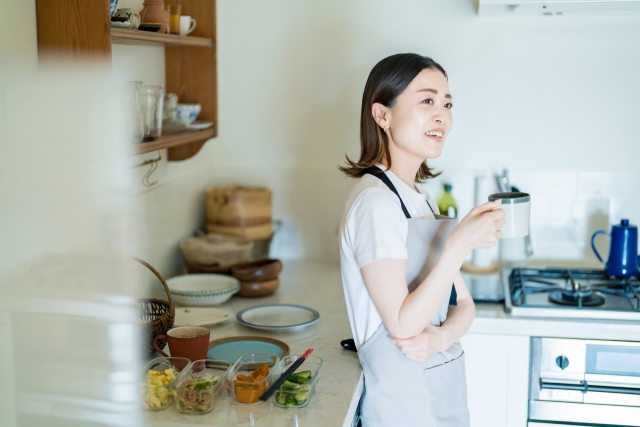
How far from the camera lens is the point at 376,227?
1.32m

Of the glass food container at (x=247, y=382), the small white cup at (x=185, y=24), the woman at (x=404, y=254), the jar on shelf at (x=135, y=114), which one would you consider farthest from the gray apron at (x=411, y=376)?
the small white cup at (x=185, y=24)

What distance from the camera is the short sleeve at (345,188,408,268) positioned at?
4.27 feet

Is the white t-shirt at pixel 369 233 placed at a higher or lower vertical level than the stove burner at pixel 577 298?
higher

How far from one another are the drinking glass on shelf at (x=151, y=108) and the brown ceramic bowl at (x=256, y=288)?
0.59 metres

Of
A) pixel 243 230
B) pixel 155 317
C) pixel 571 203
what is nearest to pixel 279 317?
pixel 155 317

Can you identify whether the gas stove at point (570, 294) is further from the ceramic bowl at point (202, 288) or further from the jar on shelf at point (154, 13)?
the jar on shelf at point (154, 13)

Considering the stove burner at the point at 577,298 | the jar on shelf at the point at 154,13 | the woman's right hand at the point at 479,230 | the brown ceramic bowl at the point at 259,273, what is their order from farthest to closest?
the brown ceramic bowl at the point at 259,273 → the stove burner at the point at 577,298 → the jar on shelf at the point at 154,13 → the woman's right hand at the point at 479,230

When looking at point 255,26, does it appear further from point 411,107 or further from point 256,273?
point 411,107

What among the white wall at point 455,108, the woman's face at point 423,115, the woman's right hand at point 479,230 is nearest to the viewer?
the woman's right hand at point 479,230

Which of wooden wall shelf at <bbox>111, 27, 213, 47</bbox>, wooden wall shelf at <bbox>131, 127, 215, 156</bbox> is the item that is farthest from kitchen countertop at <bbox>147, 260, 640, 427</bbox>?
wooden wall shelf at <bbox>111, 27, 213, 47</bbox>

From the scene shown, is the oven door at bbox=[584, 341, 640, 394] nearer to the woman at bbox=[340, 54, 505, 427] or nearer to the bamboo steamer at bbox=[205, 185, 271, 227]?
the woman at bbox=[340, 54, 505, 427]

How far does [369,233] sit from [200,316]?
2.32ft

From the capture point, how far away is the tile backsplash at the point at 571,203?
2.32 m

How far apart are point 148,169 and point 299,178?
70 cm
